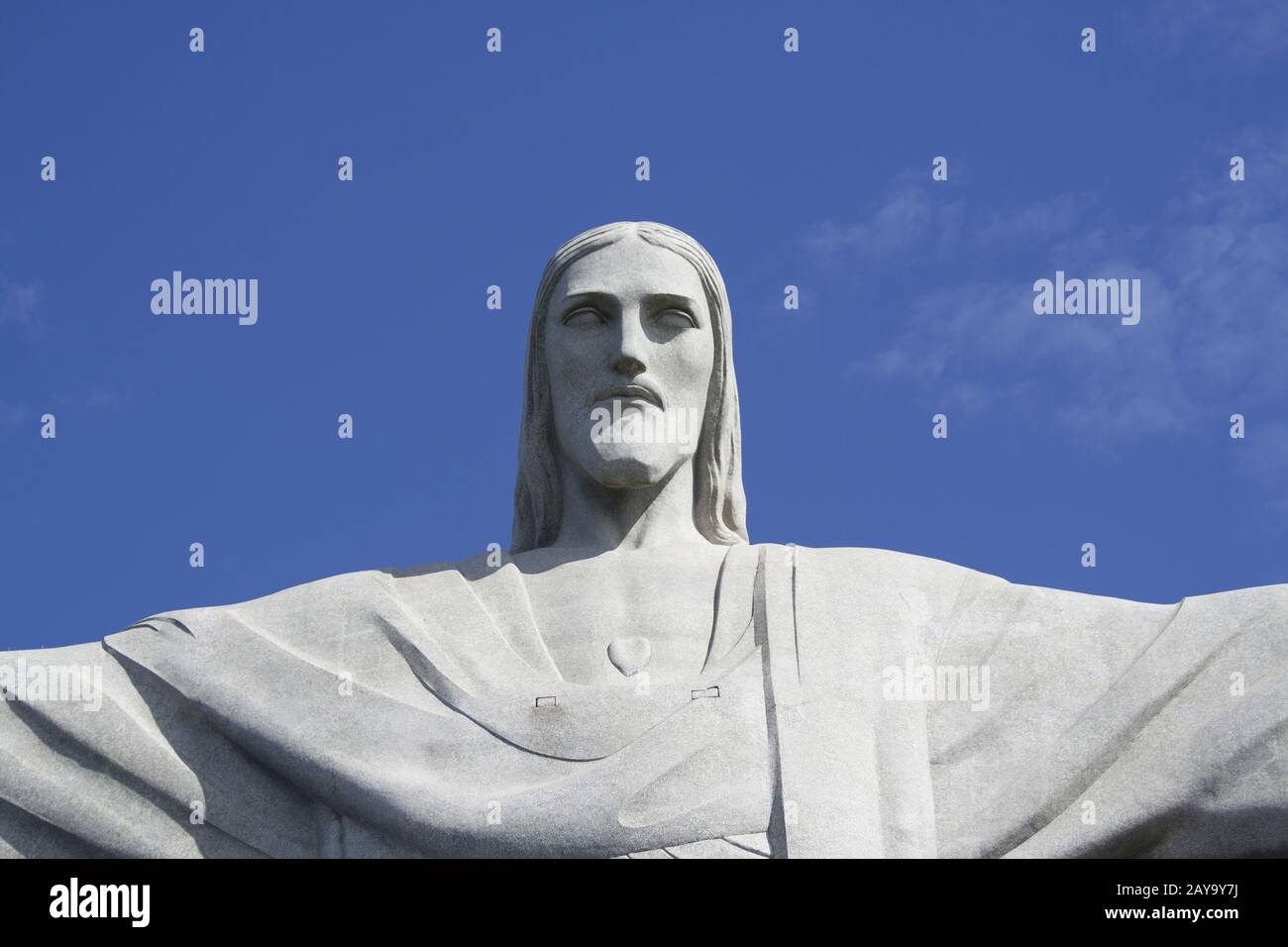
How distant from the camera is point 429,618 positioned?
1922 centimetres

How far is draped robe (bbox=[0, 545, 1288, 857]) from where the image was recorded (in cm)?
1762

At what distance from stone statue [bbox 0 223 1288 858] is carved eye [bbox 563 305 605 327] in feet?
0.64

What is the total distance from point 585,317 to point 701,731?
3578 mm

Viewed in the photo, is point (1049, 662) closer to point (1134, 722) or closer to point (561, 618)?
point (1134, 722)

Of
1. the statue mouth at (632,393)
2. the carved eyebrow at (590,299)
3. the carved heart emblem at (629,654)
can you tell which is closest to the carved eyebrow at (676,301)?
the carved eyebrow at (590,299)

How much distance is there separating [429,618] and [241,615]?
1202 millimetres

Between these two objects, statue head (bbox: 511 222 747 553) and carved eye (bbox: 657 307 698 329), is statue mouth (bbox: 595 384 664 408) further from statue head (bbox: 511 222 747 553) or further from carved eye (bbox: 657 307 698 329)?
carved eye (bbox: 657 307 698 329)

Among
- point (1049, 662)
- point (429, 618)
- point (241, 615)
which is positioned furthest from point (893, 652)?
point (241, 615)

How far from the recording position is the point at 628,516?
66.0 ft

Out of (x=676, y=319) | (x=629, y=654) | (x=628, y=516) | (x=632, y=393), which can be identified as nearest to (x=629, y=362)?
(x=632, y=393)

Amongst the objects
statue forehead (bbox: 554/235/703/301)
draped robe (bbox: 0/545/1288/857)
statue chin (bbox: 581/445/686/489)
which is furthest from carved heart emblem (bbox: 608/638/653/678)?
statue forehead (bbox: 554/235/703/301)

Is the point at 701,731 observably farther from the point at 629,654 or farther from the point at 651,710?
the point at 629,654

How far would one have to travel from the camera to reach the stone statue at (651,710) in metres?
17.7

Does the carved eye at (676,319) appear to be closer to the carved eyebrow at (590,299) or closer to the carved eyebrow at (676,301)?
the carved eyebrow at (676,301)
